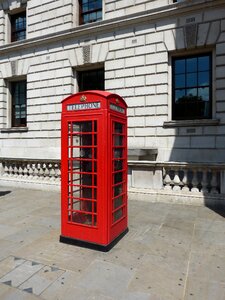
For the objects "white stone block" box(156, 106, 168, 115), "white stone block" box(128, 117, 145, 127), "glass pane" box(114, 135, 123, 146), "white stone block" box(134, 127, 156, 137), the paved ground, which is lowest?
the paved ground

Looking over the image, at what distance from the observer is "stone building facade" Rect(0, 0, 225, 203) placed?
310 inches

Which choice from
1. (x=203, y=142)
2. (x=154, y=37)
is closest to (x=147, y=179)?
(x=203, y=142)

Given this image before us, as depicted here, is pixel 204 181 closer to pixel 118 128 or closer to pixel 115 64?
pixel 118 128

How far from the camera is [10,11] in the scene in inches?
538

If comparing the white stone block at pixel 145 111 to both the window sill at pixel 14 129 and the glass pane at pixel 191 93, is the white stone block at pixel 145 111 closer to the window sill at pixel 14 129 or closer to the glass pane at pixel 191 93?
the glass pane at pixel 191 93

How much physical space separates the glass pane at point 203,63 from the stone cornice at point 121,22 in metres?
1.72

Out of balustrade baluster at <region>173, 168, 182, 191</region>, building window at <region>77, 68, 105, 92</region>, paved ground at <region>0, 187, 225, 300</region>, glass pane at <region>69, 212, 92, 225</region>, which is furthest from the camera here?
building window at <region>77, 68, 105, 92</region>

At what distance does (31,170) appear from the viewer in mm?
10062

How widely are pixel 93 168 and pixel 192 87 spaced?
7.07 m

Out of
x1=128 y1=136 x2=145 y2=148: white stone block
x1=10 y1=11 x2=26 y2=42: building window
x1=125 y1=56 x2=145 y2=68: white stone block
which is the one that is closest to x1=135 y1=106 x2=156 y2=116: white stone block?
x1=128 y1=136 x2=145 y2=148: white stone block

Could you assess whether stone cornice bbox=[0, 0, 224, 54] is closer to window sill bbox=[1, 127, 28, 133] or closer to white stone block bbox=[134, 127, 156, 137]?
window sill bbox=[1, 127, 28, 133]

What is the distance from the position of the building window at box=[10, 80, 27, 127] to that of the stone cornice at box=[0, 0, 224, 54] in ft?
6.39

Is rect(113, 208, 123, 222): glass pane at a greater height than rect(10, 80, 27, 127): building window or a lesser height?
lesser

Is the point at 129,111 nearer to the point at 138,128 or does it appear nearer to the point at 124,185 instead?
the point at 138,128
